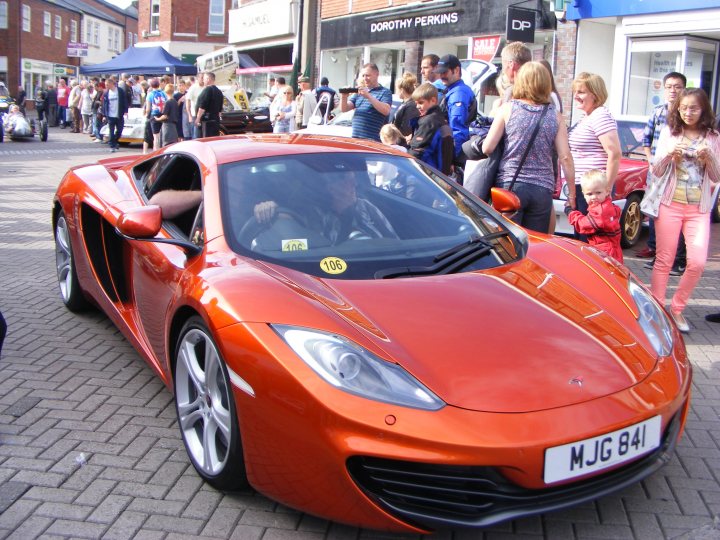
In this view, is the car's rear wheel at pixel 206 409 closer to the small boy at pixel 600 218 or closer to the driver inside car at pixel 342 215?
the driver inside car at pixel 342 215

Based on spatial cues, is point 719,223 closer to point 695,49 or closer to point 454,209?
point 695,49

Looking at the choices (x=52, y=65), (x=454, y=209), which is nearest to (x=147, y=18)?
(x=52, y=65)

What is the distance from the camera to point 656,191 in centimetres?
538

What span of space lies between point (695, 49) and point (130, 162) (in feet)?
38.5

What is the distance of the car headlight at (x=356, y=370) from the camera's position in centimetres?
243

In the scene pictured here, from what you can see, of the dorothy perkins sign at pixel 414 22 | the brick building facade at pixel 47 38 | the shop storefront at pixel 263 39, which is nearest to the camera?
the dorothy perkins sign at pixel 414 22

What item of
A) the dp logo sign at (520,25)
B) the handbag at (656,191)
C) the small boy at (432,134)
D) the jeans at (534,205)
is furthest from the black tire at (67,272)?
the dp logo sign at (520,25)

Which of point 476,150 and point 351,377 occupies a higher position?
point 476,150

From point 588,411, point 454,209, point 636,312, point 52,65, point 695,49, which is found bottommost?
point 588,411

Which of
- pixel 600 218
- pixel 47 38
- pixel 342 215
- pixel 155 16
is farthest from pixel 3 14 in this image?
pixel 342 215

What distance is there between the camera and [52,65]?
56.9 m

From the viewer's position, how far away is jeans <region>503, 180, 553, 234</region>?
5129 millimetres

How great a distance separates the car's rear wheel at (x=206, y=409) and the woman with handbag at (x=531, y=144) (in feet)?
9.14

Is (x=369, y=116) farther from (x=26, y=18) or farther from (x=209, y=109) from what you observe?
(x=26, y=18)
